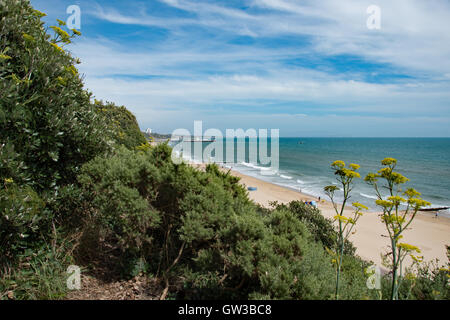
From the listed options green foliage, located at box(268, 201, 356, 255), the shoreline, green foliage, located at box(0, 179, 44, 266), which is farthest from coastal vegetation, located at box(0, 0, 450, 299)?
the shoreline

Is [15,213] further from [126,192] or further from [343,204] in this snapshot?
[343,204]

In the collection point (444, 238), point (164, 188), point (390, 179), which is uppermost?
point (390, 179)

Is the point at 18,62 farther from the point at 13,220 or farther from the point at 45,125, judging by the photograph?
the point at 13,220

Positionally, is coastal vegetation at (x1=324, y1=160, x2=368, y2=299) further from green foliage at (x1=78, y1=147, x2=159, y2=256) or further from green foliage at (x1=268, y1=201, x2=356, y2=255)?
green foliage at (x1=268, y1=201, x2=356, y2=255)

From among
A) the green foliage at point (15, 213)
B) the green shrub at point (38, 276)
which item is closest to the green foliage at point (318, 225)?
the green shrub at point (38, 276)

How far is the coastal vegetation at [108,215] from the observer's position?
321 cm

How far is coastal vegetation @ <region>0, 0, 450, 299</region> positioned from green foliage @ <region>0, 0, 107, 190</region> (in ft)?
0.05

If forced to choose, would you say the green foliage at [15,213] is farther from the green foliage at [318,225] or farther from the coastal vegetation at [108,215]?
the green foliage at [318,225]

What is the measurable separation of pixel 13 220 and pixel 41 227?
3.06 ft

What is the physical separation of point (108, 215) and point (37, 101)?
1861 millimetres

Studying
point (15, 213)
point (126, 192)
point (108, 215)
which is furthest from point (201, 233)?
point (15, 213)

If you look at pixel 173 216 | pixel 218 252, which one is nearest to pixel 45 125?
pixel 173 216

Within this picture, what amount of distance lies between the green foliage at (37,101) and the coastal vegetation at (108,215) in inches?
0.6
